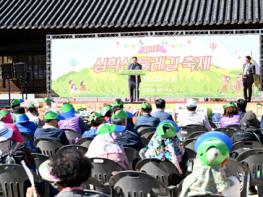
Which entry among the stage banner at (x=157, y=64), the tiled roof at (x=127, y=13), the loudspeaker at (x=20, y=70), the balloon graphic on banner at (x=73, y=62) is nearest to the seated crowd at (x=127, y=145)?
the stage banner at (x=157, y=64)

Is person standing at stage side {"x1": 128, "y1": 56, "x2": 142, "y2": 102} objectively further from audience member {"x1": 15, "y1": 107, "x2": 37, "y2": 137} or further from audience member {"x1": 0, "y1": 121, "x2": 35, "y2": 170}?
audience member {"x1": 0, "y1": 121, "x2": 35, "y2": 170}

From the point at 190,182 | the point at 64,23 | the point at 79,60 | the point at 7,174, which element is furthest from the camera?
the point at 64,23

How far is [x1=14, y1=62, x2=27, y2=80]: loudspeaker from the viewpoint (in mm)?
20444

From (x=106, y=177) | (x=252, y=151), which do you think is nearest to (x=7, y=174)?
(x=106, y=177)

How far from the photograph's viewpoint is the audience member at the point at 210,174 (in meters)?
4.41

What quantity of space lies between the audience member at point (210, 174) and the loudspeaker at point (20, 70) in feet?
54.4

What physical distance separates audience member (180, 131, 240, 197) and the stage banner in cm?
1201

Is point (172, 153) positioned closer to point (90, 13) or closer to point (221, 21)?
point (221, 21)

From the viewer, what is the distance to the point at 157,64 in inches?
668

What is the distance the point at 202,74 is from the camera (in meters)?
16.6

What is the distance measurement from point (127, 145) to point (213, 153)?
10.6ft

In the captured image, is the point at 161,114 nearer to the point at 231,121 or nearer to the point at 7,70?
the point at 231,121

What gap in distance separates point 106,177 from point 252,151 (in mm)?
1760

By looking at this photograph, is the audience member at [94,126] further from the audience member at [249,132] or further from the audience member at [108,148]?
the audience member at [249,132]
